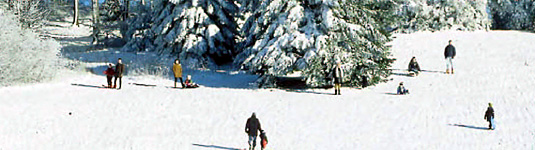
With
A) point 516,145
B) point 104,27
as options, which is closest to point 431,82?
point 516,145

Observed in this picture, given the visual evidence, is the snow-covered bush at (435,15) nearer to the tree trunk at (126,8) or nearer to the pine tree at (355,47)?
the pine tree at (355,47)

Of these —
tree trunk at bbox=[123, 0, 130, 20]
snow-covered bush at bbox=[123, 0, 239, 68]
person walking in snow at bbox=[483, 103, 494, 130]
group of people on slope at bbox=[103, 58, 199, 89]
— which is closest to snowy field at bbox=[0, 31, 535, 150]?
person walking in snow at bbox=[483, 103, 494, 130]

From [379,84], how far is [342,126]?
7663 mm

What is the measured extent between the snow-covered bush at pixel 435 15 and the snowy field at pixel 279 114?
12858 mm

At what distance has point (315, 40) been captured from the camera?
19.6 m

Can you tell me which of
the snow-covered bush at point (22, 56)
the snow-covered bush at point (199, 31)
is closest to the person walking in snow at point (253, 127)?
the snow-covered bush at point (22, 56)

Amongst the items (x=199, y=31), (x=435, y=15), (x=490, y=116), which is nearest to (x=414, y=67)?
(x=490, y=116)

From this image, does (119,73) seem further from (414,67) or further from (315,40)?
(414,67)

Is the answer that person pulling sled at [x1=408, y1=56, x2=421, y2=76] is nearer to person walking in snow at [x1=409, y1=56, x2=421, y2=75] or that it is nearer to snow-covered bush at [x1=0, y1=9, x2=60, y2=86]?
person walking in snow at [x1=409, y1=56, x2=421, y2=75]

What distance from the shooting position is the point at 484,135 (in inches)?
525

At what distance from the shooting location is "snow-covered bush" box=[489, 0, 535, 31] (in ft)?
147

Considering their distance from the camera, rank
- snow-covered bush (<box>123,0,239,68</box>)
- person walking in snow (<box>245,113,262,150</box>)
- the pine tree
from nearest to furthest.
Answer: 1. person walking in snow (<box>245,113,262,150</box>)
2. the pine tree
3. snow-covered bush (<box>123,0,239,68</box>)

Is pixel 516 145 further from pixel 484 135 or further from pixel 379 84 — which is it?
pixel 379 84

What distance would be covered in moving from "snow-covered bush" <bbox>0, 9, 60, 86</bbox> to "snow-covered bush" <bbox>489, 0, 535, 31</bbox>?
130 feet
